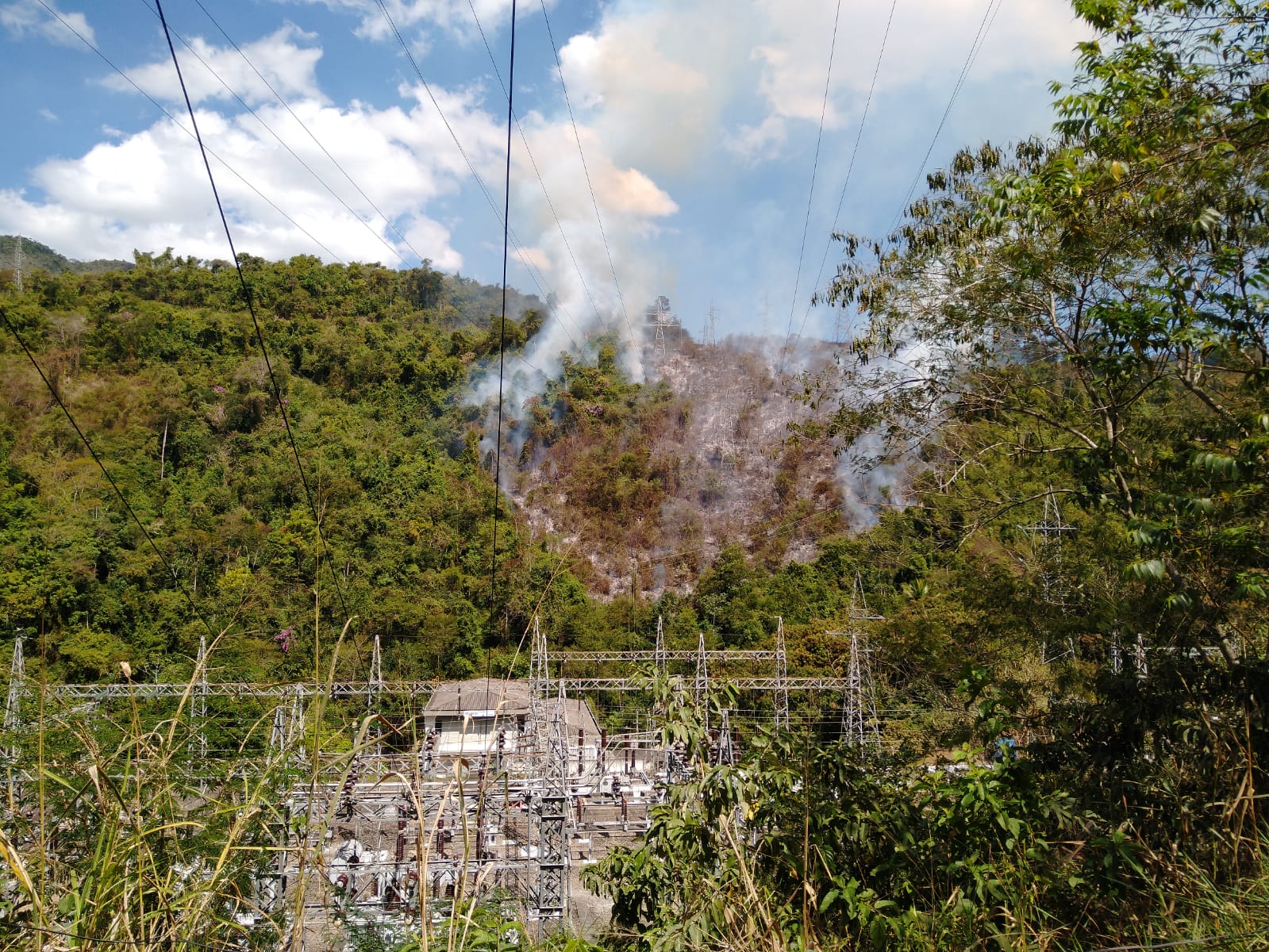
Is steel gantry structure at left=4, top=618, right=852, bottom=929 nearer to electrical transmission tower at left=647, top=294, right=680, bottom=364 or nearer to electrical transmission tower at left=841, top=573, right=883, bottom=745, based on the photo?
electrical transmission tower at left=841, top=573, right=883, bottom=745

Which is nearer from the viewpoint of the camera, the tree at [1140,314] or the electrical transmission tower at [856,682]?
the tree at [1140,314]

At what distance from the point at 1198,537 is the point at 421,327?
128 ft

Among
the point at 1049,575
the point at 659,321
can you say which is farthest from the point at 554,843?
the point at 659,321

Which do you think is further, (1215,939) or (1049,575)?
(1049,575)

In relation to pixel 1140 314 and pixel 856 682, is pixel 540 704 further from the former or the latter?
pixel 1140 314

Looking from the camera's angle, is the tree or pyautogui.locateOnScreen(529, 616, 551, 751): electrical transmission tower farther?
pyautogui.locateOnScreen(529, 616, 551, 751): electrical transmission tower

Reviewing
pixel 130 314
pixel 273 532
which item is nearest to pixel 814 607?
pixel 273 532

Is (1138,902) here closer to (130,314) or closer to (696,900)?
(696,900)

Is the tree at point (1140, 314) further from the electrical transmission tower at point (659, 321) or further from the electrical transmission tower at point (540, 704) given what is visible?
the electrical transmission tower at point (659, 321)

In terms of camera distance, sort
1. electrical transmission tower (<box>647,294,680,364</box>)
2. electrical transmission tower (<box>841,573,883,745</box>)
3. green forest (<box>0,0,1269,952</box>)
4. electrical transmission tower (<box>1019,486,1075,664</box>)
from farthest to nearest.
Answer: electrical transmission tower (<box>647,294,680,364</box>)
electrical transmission tower (<box>841,573,883,745</box>)
electrical transmission tower (<box>1019,486,1075,664</box>)
green forest (<box>0,0,1269,952</box>)

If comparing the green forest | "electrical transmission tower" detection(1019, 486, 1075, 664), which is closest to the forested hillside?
"electrical transmission tower" detection(1019, 486, 1075, 664)

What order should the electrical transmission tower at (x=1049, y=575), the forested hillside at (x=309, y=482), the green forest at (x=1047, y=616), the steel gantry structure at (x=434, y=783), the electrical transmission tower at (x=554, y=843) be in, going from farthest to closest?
1. the forested hillside at (x=309, y=482)
2. the electrical transmission tower at (x=554, y=843)
3. the electrical transmission tower at (x=1049, y=575)
4. the green forest at (x=1047, y=616)
5. the steel gantry structure at (x=434, y=783)

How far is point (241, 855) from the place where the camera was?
4.87ft

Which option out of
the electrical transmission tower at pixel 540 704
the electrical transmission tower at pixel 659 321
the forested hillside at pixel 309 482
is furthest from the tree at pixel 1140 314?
the electrical transmission tower at pixel 659 321
